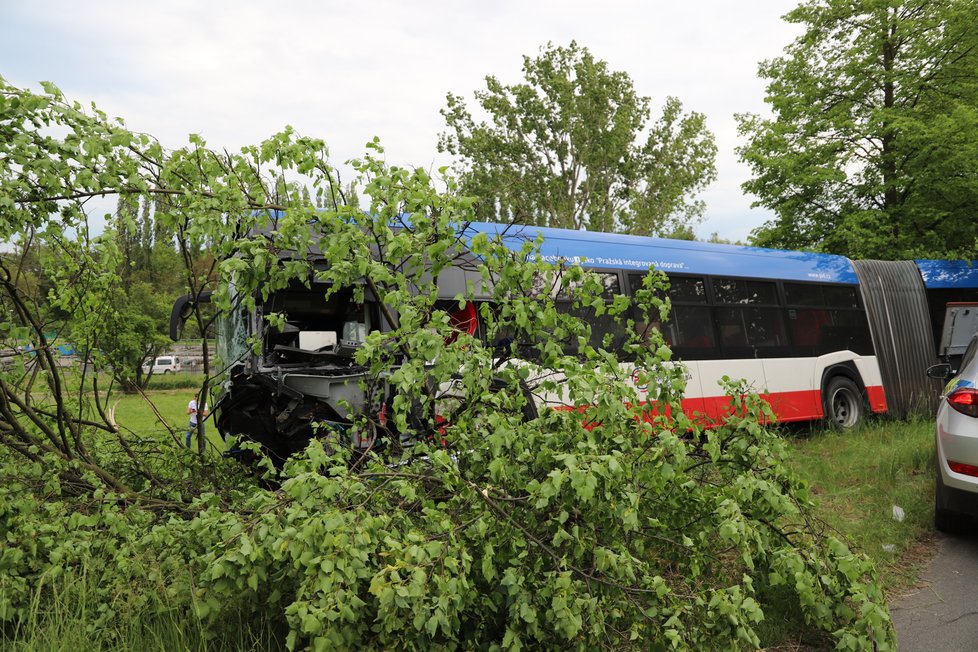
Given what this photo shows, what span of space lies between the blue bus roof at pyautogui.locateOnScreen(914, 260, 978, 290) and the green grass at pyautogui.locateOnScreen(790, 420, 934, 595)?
491 centimetres

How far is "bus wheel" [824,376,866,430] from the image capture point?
11.8 metres

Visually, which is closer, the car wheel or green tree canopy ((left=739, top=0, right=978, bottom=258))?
the car wheel

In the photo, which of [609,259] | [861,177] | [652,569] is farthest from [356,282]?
[861,177]

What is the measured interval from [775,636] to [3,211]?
4.77 meters

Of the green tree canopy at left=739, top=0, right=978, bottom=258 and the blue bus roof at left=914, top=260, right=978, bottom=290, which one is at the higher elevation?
the green tree canopy at left=739, top=0, right=978, bottom=258

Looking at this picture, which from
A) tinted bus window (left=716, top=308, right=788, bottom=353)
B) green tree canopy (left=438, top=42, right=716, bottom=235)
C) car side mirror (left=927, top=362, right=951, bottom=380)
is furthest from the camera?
green tree canopy (left=438, top=42, right=716, bottom=235)

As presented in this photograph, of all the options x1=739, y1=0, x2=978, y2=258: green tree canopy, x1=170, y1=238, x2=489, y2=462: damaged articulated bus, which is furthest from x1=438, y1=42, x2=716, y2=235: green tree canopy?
x1=170, y1=238, x2=489, y2=462: damaged articulated bus

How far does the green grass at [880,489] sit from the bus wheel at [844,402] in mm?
1470

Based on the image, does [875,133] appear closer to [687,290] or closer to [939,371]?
[687,290]

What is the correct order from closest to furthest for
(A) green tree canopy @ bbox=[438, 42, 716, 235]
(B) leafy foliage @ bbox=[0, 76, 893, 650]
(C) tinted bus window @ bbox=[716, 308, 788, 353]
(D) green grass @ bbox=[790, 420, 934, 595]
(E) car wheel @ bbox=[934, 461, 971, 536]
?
1. (B) leafy foliage @ bbox=[0, 76, 893, 650]
2. (D) green grass @ bbox=[790, 420, 934, 595]
3. (E) car wheel @ bbox=[934, 461, 971, 536]
4. (C) tinted bus window @ bbox=[716, 308, 788, 353]
5. (A) green tree canopy @ bbox=[438, 42, 716, 235]

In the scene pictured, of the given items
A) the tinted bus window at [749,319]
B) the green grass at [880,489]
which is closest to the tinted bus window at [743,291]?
the tinted bus window at [749,319]

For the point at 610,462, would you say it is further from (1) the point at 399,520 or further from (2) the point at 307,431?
(2) the point at 307,431

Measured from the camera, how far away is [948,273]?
14.2m

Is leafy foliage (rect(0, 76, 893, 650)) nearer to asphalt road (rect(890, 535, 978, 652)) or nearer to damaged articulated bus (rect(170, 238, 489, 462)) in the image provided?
asphalt road (rect(890, 535, 978, 652))
